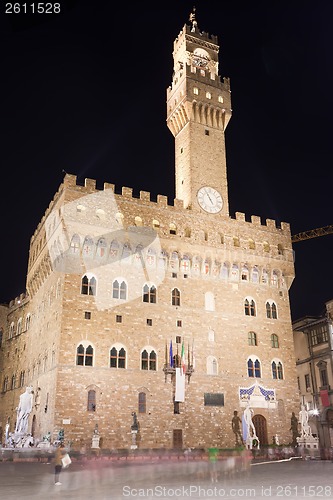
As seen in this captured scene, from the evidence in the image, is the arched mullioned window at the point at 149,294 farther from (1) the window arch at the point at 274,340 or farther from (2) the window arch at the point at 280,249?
(2) the window arch at the point at 280,249

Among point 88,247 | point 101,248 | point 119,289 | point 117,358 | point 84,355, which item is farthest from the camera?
point 101,248

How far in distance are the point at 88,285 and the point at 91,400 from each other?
7.68 m

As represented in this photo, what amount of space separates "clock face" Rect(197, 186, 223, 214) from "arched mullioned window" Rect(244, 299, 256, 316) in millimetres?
7686

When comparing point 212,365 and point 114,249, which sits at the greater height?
point 114,249

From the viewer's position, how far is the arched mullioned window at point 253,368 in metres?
37.3

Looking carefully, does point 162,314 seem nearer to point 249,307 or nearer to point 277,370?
point 249,307

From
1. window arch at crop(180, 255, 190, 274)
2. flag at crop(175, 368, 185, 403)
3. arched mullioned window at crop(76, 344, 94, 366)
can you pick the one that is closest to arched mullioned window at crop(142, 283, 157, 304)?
window arch at crop(180, 255, 190, 274)

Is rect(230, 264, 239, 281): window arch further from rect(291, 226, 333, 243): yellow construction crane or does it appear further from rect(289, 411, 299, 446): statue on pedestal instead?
rect(291, 226, 333, 243): yellow construction crane

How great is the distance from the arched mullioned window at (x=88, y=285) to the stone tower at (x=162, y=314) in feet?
0.23

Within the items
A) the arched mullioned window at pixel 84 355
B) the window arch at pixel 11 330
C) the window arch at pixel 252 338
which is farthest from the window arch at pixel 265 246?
the window arch at pixel 11 330

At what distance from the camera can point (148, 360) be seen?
34.4 m

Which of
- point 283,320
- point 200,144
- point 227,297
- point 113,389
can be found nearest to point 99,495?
point 113,389

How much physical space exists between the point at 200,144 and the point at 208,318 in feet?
49.5

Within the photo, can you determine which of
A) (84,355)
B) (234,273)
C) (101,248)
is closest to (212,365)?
(234,273)
